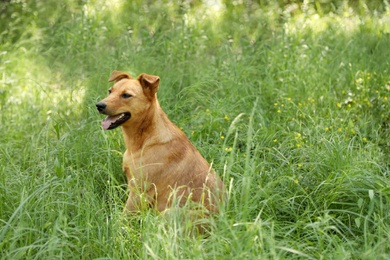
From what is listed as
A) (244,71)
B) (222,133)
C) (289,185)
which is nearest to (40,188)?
(289,185)

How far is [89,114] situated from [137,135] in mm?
1526

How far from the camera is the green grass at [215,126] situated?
356cm

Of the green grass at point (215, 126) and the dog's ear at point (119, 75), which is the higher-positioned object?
the dog's ear at point (119, 75)

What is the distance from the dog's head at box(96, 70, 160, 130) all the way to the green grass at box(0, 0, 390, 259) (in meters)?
0.46

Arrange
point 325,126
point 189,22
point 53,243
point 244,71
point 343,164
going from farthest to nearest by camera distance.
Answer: point 189,22 < point 244,71 < point 325,126 < point 343,164 < point 53,243

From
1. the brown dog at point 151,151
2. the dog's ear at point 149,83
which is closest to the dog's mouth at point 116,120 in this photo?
the brown dog at point 151,151

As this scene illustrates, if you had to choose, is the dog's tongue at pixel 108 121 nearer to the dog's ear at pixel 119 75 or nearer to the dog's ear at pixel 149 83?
the dog's ear at pixel 149 83

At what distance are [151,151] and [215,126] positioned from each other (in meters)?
1.41

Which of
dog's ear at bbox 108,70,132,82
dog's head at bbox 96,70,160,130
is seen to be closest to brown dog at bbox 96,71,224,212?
dog's head at bbox 96,70,160,130

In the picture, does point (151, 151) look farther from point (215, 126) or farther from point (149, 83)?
point (215, 126)

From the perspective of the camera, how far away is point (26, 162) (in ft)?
16.9

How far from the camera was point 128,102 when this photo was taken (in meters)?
4.50

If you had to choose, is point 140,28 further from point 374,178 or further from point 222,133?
point 374,178

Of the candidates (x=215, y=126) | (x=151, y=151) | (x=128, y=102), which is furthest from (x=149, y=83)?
(x=215, y=126)
